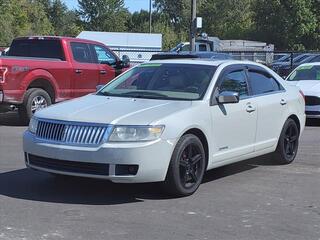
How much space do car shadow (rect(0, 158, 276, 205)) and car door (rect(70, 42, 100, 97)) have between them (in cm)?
616

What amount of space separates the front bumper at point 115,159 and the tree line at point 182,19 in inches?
1628

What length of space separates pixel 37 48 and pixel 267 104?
746 centimetres

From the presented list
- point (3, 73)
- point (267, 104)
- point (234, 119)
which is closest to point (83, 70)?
point (3, 73)

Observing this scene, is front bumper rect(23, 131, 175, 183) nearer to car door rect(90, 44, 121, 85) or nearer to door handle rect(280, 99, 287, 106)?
door handle rect(280, 99, 287, 106)

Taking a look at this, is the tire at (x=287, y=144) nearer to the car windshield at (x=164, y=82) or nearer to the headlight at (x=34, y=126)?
the car windshield at (x=164, y=82)

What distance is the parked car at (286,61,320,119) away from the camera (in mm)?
13727

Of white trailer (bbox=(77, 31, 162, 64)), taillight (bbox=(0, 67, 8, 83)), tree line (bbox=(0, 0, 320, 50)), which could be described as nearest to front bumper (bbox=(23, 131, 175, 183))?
taillight (bbox=(0, 67, 8, 83))

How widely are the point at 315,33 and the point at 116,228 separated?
60645mm

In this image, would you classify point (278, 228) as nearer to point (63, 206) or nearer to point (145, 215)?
point (145, 215)

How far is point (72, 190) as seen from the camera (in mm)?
7098

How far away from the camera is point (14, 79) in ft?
41.6

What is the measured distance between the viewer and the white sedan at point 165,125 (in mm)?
6375

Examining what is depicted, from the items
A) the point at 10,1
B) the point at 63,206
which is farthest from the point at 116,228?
the point at 10,1

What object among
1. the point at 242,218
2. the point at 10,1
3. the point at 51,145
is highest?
the point at 10,1
